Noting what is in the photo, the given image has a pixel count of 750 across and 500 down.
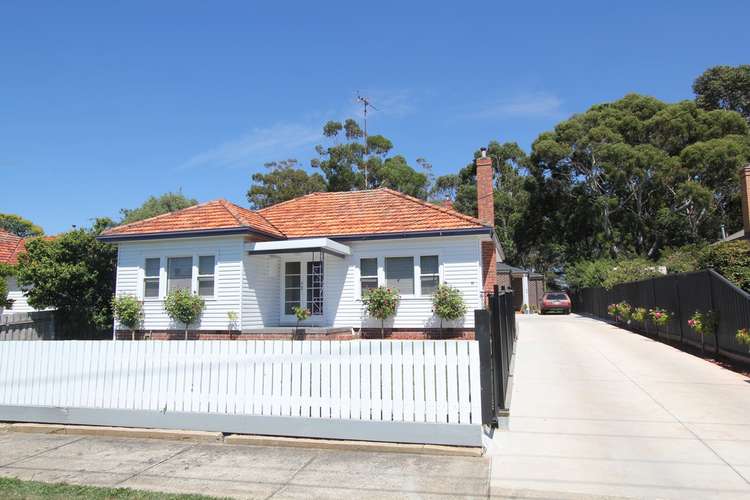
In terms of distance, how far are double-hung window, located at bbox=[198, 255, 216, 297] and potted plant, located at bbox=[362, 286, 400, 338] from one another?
15.1 feet

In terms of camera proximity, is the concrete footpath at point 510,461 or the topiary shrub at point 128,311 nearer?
the concrete footpath at point 510,461

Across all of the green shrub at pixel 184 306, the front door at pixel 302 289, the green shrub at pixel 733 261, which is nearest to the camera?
the green shrub at pixel 733 261

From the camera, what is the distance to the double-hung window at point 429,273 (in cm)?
1552

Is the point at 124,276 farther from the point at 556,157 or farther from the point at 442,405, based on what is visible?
the point at 556,157

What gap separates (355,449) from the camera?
5.53 metres

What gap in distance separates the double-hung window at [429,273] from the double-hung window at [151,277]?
26.4ft

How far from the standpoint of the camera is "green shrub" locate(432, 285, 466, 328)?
14734mm

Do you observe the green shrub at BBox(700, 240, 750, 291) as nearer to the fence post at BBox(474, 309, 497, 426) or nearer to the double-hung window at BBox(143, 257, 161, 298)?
the fence post at BBox(474, 309, 497, 426)

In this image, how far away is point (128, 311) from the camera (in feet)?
50.2

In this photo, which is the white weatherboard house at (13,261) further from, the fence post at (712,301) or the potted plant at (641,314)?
the fence post at (712,301)

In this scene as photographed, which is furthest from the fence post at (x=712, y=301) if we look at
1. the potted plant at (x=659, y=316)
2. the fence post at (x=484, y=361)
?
the fence post at (x=484, y=361)

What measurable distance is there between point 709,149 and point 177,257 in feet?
112

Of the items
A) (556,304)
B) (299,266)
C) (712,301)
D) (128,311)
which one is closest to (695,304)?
(712,301)

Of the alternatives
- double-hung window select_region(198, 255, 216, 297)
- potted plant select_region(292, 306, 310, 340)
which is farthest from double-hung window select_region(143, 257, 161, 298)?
potted plant select_region(292, 306, 310, 340)
